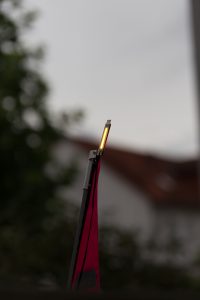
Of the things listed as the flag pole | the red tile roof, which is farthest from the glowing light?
the red tile roof

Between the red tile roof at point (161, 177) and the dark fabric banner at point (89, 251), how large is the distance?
2198 cm

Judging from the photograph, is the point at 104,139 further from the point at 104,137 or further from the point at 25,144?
the point at 25,144

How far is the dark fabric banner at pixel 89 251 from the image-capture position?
0.81m

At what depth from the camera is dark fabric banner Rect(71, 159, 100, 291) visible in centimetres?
81

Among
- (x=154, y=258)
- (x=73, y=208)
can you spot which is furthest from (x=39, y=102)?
(x=154, y=258)

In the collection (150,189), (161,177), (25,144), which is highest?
(161,177)

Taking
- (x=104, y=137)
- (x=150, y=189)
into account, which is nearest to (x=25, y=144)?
(x=150, y=189)

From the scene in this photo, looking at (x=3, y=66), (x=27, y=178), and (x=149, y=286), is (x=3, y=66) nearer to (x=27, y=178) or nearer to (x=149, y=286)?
(x=27, y=178)

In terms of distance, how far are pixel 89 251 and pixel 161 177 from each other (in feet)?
82.9

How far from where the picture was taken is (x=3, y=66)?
12695 mm

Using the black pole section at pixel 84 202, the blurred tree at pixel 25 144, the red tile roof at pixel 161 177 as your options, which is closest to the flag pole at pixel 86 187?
the black pole section at pixel 84 202

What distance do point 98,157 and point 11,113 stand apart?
12.2 m

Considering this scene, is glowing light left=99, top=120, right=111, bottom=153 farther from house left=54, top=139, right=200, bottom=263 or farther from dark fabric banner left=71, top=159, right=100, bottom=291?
house left=54, top=139, right=200, bottom=263

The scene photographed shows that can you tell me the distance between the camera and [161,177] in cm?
2595
